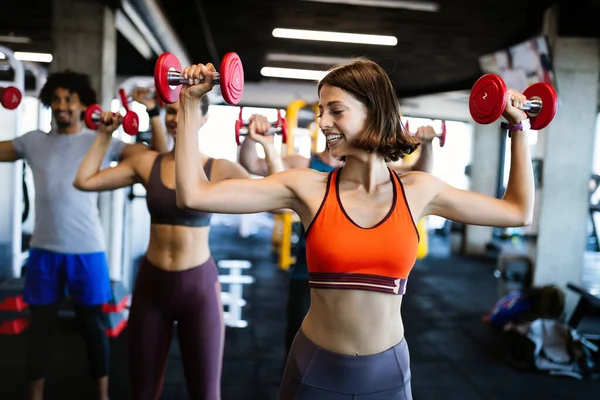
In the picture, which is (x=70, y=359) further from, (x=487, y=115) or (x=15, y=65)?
(x=487, y=115)

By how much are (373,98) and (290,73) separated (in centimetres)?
743

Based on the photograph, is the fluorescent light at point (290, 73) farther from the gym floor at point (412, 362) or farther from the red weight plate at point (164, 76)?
the red weight plate at point (164, 76)

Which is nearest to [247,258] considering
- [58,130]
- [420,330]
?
[420,330]

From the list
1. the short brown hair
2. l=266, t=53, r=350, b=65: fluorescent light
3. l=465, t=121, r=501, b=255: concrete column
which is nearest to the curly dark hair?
the short brown hair

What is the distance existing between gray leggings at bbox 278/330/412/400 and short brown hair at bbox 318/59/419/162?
0.43 metres

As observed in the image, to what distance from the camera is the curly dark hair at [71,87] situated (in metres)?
2.10

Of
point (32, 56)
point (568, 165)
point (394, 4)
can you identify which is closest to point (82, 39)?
point (394, 4)

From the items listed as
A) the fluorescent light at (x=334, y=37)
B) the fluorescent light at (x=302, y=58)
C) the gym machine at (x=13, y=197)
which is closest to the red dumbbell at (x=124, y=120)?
the gym machine at (x=13, y=197)

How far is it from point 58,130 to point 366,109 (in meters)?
1.52

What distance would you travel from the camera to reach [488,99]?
3.53ft

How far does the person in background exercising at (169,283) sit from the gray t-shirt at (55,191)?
370mm

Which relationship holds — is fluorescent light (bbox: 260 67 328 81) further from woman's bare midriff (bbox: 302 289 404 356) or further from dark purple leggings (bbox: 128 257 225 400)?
woman's bare midriff (bbox: 302 289 404 356)

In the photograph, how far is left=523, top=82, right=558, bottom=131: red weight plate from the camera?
110cm

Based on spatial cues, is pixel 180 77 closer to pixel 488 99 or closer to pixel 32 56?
pixel 488 99
